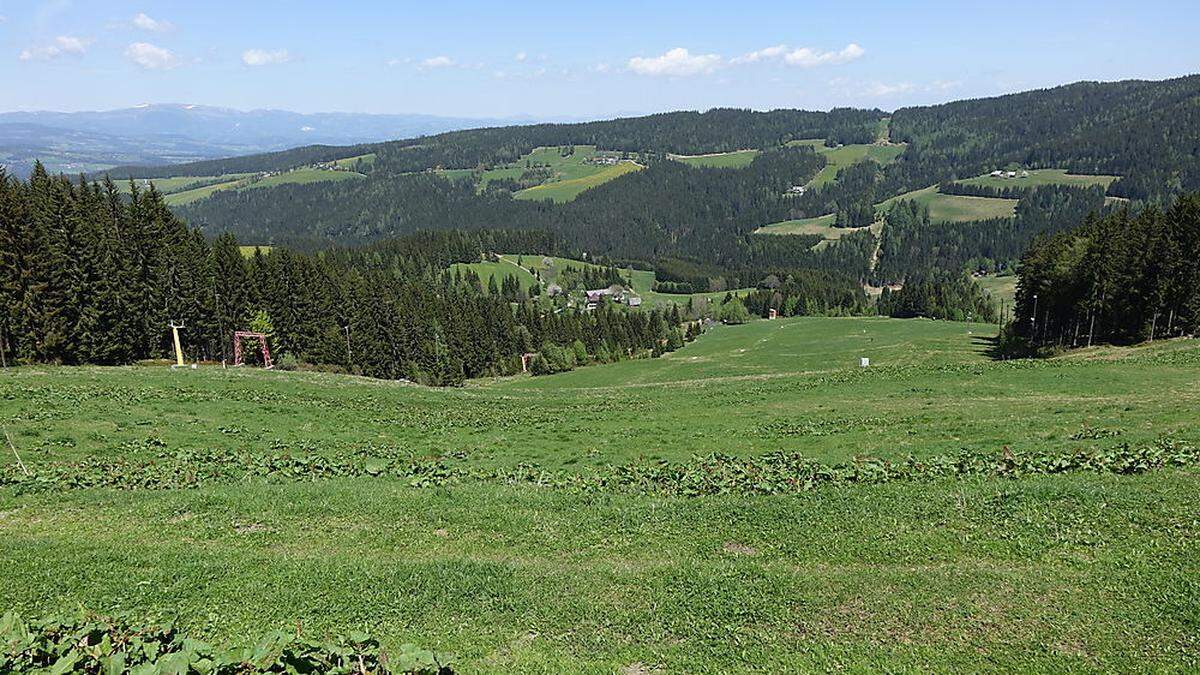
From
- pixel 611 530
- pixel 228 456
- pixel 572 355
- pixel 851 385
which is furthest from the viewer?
pixel 572 355

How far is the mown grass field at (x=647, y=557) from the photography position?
34.4ft

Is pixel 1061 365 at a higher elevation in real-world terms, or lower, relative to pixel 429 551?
lower

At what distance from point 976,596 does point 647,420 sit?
83.2 ft

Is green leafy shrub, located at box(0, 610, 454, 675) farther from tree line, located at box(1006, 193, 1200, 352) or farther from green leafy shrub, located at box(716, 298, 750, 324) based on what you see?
green leafy shrub, located at box(716, 298, 750, 324)

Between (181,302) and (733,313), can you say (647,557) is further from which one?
(733,313)

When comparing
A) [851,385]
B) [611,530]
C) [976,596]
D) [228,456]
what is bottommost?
[851,385]

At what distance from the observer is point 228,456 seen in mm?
24438

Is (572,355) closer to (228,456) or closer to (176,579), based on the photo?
(228,456)

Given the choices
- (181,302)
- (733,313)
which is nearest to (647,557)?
(181,302)

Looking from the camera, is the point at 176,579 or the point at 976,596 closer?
the point at 976,596

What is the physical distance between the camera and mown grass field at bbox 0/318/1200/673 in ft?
34.4

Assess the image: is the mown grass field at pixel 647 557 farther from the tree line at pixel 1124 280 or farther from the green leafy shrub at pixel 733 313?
the green leafy shrub at pixel 733 313

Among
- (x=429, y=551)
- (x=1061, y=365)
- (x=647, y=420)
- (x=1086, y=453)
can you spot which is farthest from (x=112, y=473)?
(x=1061, y=365)

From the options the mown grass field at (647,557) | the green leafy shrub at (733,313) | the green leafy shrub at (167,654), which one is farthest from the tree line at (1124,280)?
the green leafy shrub at (733,313)
